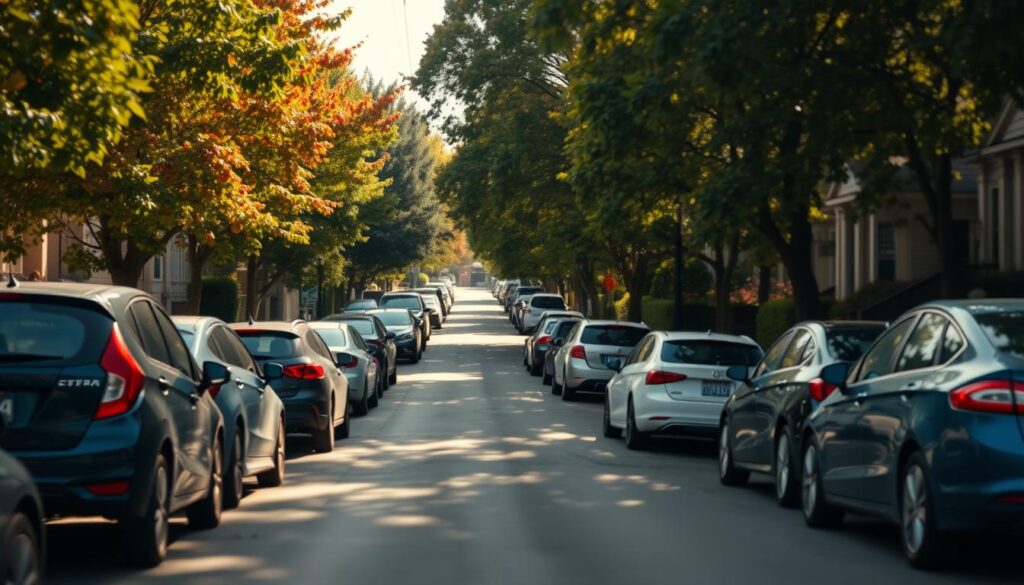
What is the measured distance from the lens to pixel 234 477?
11.8 meters

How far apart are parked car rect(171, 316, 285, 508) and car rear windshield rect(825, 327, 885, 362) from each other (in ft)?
16.0

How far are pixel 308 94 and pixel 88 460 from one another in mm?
18479

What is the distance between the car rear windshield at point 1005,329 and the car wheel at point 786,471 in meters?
3.22

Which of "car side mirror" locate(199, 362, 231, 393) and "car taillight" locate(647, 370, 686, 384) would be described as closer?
"car side mirror" locate(199, 362, 231, 393)

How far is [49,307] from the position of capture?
8602 mm

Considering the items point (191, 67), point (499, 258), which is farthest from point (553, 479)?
point (499, 258)

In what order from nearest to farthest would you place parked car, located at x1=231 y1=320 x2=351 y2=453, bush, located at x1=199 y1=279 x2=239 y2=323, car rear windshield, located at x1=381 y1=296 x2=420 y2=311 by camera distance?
parked car, located at x1=231 y1=320 x2=351 y2=453
bush, located at x1=199 y1=279 x2=239 y2=323
car rear windshield, located at x1=381 y1=296 x2=420 y2=311

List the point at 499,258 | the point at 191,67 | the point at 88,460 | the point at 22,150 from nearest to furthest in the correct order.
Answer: the point at 88,460, the point at 22,150, the point at 191,67, the point at 499,258

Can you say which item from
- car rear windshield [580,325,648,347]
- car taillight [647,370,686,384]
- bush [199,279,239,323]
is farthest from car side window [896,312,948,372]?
bush [199,279,239,323]

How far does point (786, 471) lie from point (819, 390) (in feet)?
2.98

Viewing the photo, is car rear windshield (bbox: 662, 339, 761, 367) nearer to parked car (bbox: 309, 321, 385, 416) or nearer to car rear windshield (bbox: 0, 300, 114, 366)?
parked car (bbox: 309, 321, 385, 416)

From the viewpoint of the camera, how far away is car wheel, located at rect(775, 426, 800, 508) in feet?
39.5

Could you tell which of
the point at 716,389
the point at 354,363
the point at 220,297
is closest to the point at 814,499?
the point at 716,389

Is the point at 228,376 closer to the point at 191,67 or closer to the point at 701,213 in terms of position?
the point at 191,67
